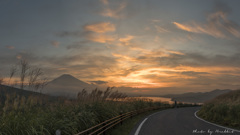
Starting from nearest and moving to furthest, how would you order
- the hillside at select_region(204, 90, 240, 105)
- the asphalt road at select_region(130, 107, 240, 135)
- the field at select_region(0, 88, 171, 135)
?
the field at select_region(0, 88, 171, 135) < the asphalt road at select_region(130, 107, 240, 135) < the hillside at select_region(204, 90, 240, 105)

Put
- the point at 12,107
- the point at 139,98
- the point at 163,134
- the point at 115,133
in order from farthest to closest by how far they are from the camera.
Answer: the point at 139,98
the point at 115,133
the point at 163,134
the point at 12,107

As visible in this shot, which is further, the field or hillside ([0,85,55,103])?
hillside ([0,85,55,103])

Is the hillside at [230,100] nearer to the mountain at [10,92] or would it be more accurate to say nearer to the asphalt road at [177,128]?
the asphalt road at [177,128]

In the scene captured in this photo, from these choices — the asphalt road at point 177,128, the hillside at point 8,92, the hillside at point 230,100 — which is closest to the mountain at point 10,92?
the hillside at point 8,92

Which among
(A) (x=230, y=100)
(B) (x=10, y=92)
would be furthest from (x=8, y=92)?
(A) (x=230, y=100)

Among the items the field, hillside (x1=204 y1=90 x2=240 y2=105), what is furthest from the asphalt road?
hillside (x1=204 y1=90 x2=240 y2=105)

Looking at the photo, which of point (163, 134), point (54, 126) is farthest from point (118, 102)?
point (54, 126)

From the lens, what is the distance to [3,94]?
11.3 metres

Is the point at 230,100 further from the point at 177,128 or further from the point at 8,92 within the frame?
the point at 8,92

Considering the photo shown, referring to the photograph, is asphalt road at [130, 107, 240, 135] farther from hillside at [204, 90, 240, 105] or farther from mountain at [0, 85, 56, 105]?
hillside at [204, 90, 240, 105]

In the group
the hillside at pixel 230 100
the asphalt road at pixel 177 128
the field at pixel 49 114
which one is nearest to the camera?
the field at pixel 49 114

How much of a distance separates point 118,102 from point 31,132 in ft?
39.7

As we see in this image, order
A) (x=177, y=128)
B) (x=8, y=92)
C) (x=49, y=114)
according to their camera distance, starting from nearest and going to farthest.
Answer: (x=49, y=114)
(x=8, y=92)
(x=177, y=128)

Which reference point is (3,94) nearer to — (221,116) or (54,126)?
(54,126)
